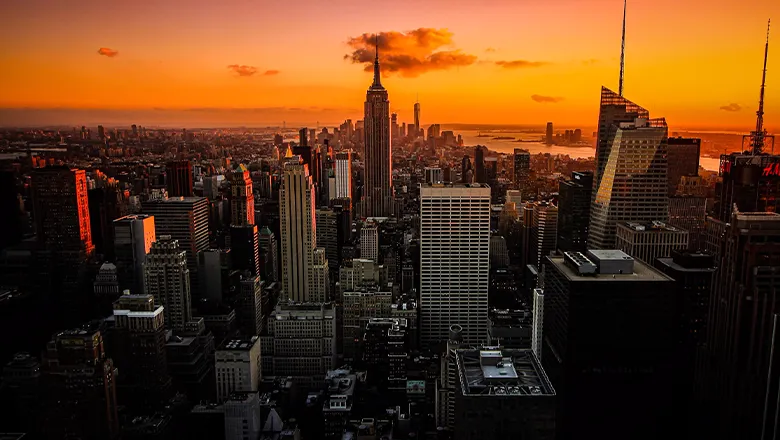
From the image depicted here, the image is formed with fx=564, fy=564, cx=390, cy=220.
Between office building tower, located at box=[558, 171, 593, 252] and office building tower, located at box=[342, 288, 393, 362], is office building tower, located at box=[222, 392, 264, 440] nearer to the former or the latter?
office building tower, located at box=[342, 288, 393, 362]

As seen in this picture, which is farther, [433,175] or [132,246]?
[433,175]

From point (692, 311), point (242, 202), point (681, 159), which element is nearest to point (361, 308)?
point (242, 202)

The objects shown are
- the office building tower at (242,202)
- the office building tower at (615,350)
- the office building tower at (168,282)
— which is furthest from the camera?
the office building tower at (242,202)

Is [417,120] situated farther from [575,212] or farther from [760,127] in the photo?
[760,127]

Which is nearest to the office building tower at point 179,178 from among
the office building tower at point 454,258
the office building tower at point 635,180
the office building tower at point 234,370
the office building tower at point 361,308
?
the office building tower at point 361,308

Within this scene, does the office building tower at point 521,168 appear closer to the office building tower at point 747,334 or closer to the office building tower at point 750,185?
the office building tower at point 750,185

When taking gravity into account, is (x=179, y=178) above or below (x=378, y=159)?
below

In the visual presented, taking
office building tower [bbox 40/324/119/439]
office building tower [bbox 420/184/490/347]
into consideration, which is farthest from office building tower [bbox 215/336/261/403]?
office building tower [bbox 420/184/490/347]
